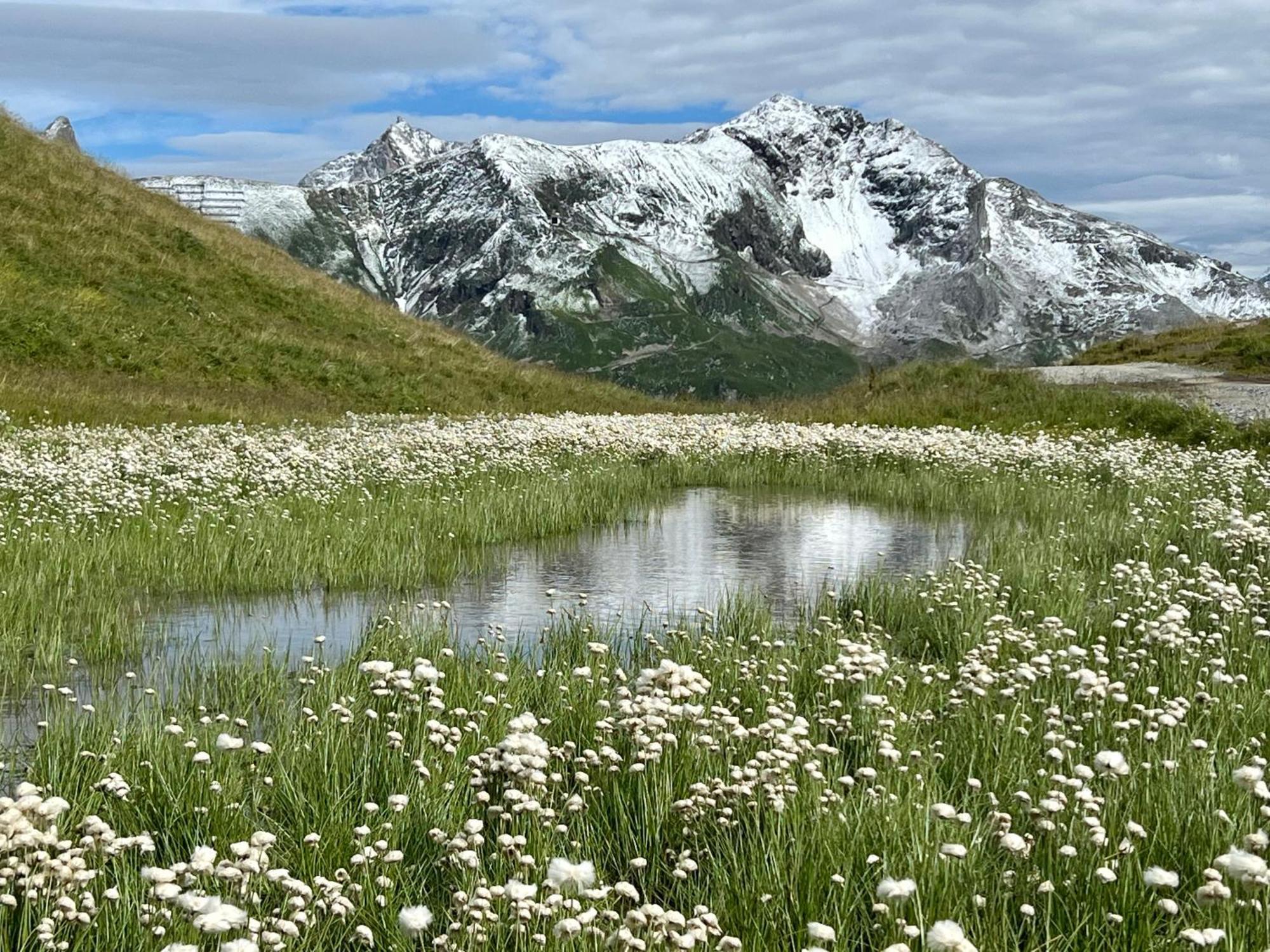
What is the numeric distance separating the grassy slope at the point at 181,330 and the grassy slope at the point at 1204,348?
60.3 feet

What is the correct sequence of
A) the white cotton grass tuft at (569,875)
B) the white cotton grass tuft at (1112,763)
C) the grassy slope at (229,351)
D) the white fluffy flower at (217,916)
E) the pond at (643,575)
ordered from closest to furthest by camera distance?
the white fluffy flower at (217,916) → the white cotton grass tuft at (569,875) → the white cotton grass tuft at (1112,763) → the pond at (643,575) → the grassy slope at (229,351)

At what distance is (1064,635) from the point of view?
30.5ft

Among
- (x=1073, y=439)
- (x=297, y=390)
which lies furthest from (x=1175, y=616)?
(x=297, y=390)

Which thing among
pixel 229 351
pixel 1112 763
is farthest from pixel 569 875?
pixel 229 351

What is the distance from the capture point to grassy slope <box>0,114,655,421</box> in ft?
104

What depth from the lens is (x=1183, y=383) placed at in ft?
109

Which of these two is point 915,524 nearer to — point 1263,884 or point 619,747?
point 619,747

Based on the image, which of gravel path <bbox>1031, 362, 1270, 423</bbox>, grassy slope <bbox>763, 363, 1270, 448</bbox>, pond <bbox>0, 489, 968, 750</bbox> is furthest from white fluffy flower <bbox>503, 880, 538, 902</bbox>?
gravel path <bbox>1031, 362, 1270, 423</bbox>

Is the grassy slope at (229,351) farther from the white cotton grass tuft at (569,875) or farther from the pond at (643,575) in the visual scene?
the white cotton grass tuft at (569,875)

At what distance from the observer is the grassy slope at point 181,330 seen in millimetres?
31625

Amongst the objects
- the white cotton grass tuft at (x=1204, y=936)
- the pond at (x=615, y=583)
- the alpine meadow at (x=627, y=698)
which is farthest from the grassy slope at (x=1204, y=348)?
the white cotton grass tuft at (x=1204, y=936)

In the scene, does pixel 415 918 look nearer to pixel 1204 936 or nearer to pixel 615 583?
pixel 1204 936

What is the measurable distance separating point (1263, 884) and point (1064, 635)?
205 inches

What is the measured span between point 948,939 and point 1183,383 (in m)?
32.7
